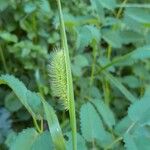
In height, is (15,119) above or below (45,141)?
below

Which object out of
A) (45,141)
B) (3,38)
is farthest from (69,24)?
(45,141)

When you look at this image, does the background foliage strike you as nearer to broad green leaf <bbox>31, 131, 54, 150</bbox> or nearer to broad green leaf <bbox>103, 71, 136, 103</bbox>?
broad green leaf <bbox>103, 71, 136, 103</bbox>

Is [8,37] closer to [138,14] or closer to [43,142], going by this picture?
[138,14]

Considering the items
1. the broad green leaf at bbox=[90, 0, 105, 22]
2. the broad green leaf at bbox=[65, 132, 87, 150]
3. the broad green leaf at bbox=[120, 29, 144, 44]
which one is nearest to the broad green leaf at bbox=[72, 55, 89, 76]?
the broad green leaf at bbox=[120, 29, 144, 44]

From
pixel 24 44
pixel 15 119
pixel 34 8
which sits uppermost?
pixel 34 8

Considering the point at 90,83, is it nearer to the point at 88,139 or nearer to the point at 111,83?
the point at 111,83

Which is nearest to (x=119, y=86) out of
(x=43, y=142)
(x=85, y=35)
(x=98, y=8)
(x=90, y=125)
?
(x=98, y=8)

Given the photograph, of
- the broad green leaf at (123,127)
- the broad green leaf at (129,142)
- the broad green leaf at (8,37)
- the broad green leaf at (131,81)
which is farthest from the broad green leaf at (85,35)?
the broad green leaf at (131,81)
